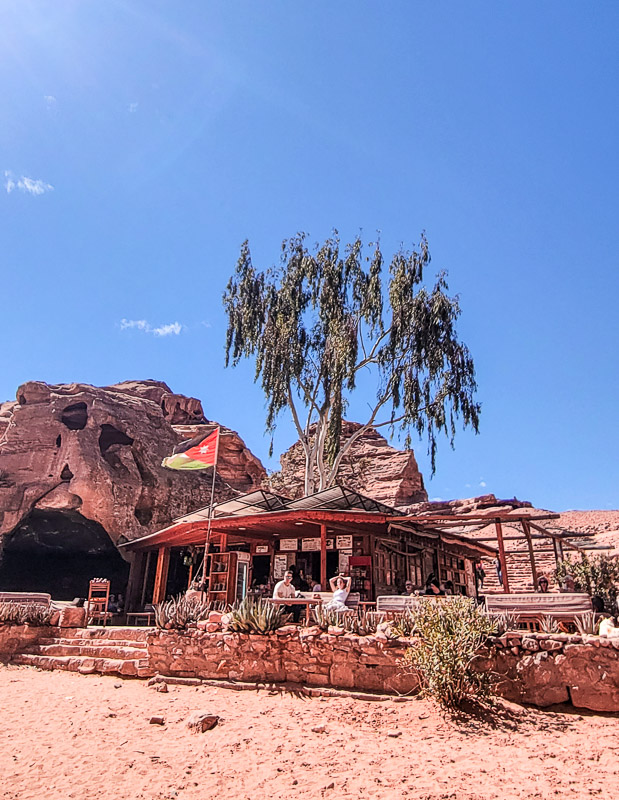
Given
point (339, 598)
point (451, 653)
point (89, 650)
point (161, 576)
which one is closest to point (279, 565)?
point (161, 576)

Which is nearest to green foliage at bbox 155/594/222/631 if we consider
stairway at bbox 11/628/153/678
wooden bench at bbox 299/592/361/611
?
stairway at bbox 11/628/153/678

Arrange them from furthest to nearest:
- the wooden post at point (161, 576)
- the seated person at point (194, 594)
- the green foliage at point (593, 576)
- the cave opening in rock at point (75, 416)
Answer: the cave opening in rock at point (75, 416)
the wooden post at point (161, 576)
the green foliage at point (593, 576)
the seated person at point (194, 594)

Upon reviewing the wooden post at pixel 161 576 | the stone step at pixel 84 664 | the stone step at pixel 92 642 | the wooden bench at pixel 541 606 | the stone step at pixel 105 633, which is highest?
the wooden post at pixel 161 576

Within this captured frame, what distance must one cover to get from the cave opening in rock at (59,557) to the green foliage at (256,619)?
14.4 m

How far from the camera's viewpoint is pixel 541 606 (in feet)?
26.2

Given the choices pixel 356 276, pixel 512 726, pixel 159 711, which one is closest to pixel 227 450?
pixel 356 276

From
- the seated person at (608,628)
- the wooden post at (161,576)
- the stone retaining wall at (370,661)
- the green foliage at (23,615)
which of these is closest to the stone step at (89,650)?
the green foliage at (23,615)

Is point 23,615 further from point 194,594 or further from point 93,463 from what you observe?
point 93,463

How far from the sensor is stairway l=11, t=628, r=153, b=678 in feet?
29.9

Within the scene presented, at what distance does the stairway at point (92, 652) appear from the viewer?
9.11m

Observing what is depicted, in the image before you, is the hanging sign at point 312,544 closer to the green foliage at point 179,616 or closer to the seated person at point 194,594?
the seated person at point 194,594

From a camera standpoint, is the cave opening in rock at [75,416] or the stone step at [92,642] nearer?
the stone step at [92,642]

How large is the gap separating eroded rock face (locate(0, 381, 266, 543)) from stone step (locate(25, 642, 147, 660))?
28.3ft

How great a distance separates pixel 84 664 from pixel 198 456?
15.2 ft
